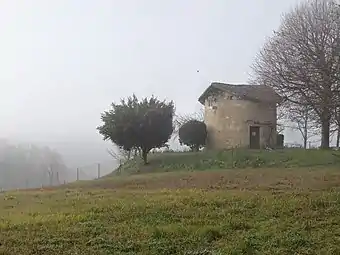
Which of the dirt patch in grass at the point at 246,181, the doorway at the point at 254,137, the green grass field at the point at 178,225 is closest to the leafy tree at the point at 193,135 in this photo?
the doorway at the point at 254,137

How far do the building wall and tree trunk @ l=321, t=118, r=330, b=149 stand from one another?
4.89 metres

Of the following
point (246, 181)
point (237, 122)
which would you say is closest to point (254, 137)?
point (237, 122)

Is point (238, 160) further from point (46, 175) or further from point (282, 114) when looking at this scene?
point (46, 175)

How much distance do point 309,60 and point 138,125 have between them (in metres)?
11.4

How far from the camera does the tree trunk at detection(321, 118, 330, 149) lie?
23.0 metres

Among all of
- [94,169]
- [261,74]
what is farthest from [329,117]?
[94,169]

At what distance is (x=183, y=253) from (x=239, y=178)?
13.6 m

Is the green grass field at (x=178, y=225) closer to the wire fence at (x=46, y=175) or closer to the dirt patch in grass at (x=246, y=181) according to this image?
the dirt patch in grass at (x=246, y=181)

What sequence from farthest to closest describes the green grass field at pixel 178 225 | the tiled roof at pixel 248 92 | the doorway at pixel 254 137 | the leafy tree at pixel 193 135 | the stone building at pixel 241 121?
the leafy tree at pixel 193 135 → the doorway at pixel 254 137 → the stone building at pixel 241 121 → the tiled roof at pixel 248 92 → the green grass field at pixel 178 225

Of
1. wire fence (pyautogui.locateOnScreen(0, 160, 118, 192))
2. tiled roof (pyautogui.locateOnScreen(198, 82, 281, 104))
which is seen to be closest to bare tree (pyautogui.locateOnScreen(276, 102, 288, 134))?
tiled roof (pyautogui.locateOnScreen(198, 82, 281, 104))

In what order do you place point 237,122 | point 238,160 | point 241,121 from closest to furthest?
point 238,160 → point 241,121 → point 237,122

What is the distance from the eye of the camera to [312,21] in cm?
2791

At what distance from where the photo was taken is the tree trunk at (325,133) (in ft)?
75.6

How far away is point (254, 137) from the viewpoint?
116ft
